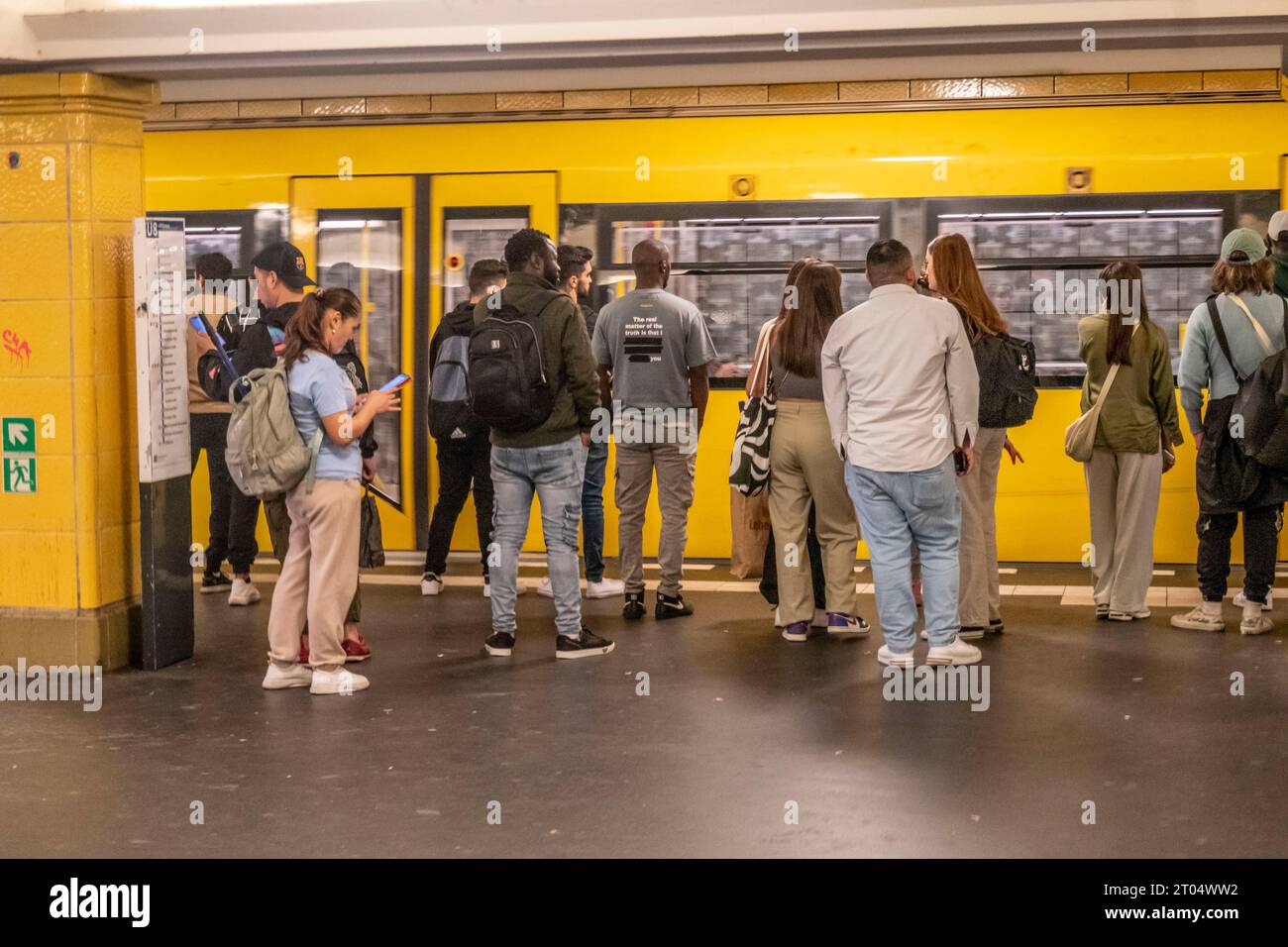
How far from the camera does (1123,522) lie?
25.8 ft

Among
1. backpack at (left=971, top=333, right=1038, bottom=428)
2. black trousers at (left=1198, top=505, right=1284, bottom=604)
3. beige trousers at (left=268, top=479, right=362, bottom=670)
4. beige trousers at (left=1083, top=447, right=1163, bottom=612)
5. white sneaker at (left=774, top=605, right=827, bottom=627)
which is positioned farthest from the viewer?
white sneaker at (left=774, top=605, right=827, bottom=627)

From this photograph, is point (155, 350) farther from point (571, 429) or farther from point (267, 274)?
point (571, 429)

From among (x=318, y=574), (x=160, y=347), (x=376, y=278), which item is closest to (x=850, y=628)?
(x=318, y=574)

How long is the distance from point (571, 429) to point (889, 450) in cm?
135

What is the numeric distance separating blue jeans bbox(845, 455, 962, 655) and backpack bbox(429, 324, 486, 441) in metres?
2.41

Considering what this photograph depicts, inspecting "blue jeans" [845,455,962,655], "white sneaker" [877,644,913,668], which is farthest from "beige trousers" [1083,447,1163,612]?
"white sneaker" [877,644,913,668]

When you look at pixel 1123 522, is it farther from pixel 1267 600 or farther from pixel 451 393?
pixel 451 393

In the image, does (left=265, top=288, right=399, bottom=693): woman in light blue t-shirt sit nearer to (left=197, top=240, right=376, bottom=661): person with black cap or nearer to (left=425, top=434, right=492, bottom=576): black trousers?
(left=197, top=240, right=376, bottom=661): person with black cap

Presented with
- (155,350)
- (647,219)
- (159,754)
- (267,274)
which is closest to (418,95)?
(647,219)

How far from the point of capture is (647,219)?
9562 millimetres

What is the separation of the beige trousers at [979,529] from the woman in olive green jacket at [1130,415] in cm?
65

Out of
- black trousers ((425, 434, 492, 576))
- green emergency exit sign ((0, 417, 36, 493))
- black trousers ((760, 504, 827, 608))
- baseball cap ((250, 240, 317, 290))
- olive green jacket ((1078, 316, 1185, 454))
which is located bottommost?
black trousers ((760, 504, 827, 608))

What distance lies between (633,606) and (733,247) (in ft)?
7.72

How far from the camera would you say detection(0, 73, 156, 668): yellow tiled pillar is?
7.03 metres
